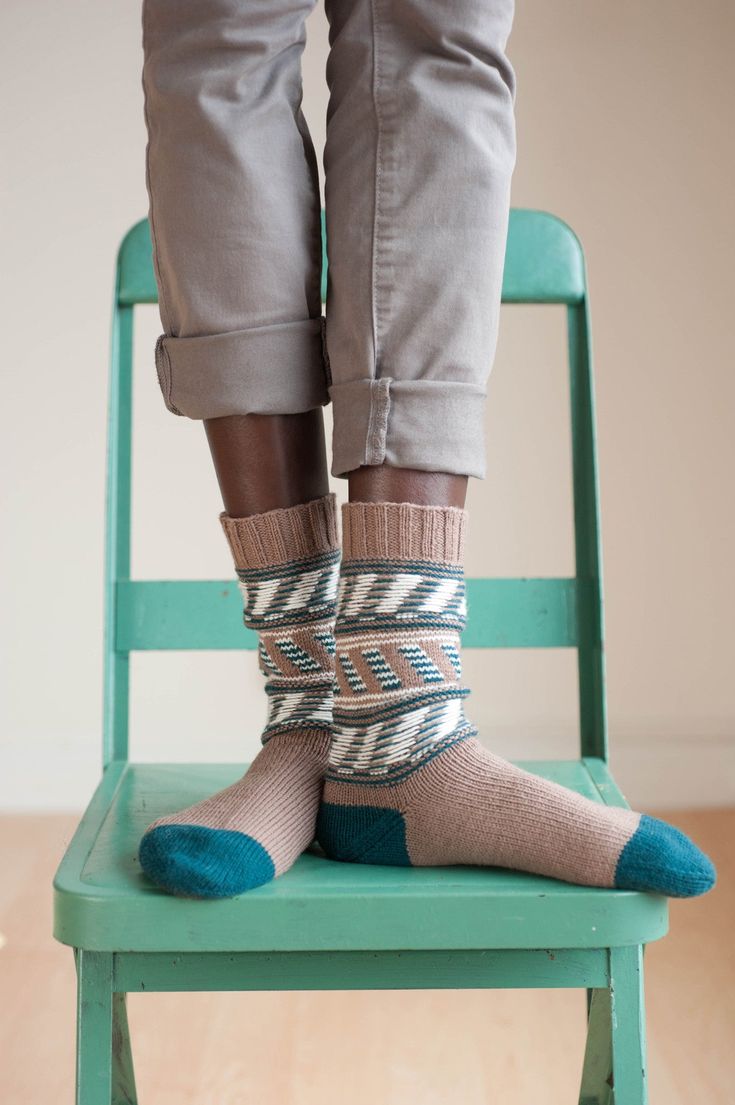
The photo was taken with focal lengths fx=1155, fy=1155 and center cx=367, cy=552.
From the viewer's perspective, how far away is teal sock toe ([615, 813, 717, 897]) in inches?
20.6

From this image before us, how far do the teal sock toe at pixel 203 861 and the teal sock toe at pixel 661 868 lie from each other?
0.17 metres

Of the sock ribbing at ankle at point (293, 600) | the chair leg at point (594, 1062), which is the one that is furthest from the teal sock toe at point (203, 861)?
the chair leg at point (594, 1062)

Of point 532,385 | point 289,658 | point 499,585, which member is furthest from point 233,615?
point 532,385

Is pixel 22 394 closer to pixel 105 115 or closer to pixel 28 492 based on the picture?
pixel 28 492

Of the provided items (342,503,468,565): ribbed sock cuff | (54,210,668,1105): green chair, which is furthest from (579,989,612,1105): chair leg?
(342,503,468,565): ribbed sock cuff

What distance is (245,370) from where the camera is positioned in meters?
0.61

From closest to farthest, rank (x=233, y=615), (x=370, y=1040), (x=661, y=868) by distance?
(x=661, y=868), (x=233, y=615), (x=370, y=1040)

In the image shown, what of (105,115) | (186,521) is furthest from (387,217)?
(105,115)

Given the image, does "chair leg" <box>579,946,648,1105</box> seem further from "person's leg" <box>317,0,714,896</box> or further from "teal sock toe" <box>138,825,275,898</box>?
"teal sock toe" <box>138,825,275,898</box>

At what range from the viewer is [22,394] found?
1926mm

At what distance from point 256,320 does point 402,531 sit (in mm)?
140

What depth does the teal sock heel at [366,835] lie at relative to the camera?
576 mm

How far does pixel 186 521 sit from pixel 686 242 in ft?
3.13

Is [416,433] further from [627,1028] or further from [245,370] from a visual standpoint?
[627,1028]
